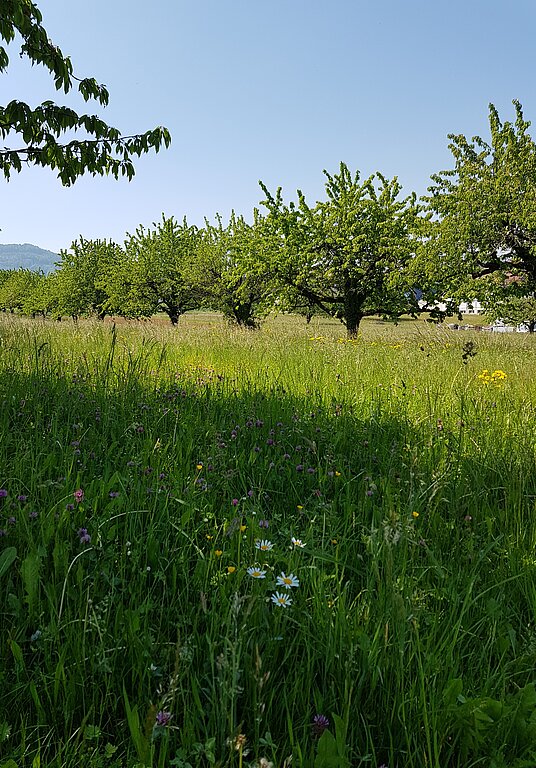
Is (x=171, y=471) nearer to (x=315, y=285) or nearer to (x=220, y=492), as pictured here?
(x=220, y=492)

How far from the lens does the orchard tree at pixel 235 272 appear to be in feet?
→ 73.6

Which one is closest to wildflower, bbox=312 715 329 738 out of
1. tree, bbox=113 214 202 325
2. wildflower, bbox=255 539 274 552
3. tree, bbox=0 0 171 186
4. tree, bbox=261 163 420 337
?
wildflower, bbox=255 539 274 552

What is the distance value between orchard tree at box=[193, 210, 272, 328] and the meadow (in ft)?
64.6

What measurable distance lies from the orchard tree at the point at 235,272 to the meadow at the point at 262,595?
776 inches

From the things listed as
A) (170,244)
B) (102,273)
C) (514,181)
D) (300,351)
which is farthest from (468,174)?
(102,273)

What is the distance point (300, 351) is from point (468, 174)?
47.8 feet

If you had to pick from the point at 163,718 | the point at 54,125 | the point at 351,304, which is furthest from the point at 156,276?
the point at 163,718

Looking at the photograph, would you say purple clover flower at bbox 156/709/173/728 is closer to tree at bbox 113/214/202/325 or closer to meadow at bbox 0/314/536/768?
meadow at bbox 0/314/536/768

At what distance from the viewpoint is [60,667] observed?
3.81 ft

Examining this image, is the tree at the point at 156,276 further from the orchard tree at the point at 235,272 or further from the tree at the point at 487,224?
the tree at the point at 487,224

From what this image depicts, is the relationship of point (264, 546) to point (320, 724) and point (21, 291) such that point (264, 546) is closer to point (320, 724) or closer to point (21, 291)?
point (320, 724)

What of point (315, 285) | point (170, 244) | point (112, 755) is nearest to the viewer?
point (112, 755)

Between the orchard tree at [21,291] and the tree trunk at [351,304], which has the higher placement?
the orchard tree at [21,291]

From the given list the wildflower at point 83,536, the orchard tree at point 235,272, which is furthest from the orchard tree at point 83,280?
the wildflower at point 83,536
